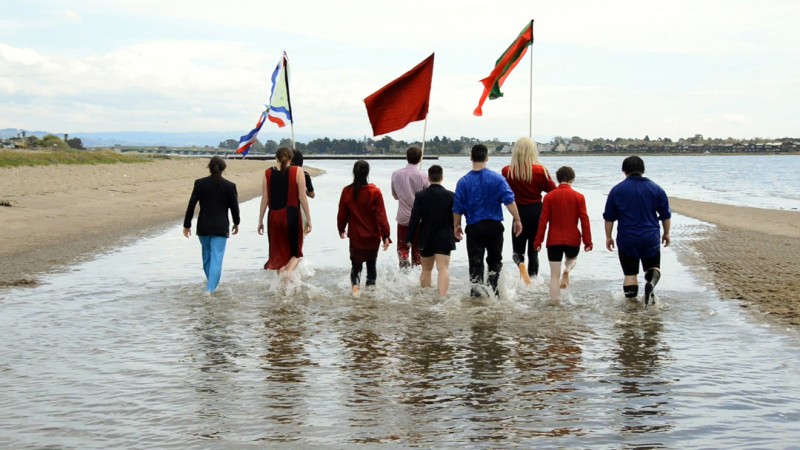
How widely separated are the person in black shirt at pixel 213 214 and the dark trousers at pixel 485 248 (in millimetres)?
3040

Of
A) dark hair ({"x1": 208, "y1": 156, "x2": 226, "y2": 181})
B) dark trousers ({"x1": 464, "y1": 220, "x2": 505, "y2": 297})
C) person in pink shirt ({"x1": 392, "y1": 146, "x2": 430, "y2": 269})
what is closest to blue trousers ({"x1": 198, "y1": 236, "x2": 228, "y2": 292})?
dark hair ({"x1": 208, "y1": 156, "x2": 226, "y2": 181})

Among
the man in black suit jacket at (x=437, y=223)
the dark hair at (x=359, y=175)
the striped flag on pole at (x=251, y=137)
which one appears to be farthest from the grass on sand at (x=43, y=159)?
the man in black suit jacket at (x=437, y=223)

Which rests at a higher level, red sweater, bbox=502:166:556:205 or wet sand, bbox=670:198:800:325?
red sweater, bbox=502:166:556:205

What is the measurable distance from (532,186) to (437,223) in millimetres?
1439

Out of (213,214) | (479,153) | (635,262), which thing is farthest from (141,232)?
(635,262)

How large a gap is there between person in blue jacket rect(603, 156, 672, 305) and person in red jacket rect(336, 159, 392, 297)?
9.16ft

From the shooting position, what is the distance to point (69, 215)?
22.0 meters

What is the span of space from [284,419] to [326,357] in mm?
1835

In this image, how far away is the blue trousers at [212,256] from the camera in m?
10.7

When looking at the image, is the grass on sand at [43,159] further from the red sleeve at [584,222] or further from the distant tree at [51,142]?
the distant tree at [51,142]

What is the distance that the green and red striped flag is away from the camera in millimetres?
12805

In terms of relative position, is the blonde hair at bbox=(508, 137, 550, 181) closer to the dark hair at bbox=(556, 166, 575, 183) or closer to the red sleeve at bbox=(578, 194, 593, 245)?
the dark hair at bbox=(556, 166, 575, 183)

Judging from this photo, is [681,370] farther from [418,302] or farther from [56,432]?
[56,432]

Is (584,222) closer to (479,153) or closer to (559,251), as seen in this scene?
(559,251)
